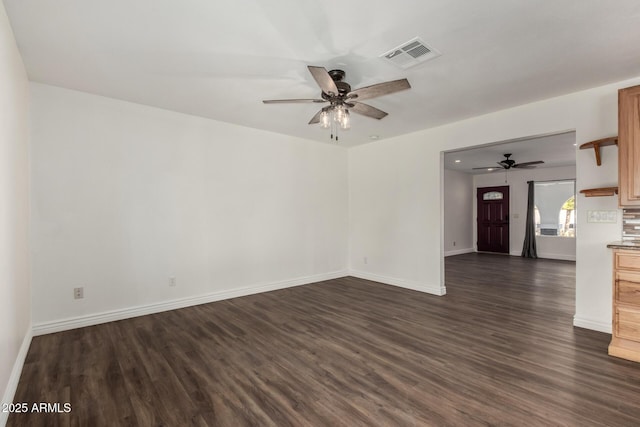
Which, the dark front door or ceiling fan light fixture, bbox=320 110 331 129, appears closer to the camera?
ceiling fan light fixture, bbox=320 110 331 129

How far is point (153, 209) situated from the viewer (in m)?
3.96

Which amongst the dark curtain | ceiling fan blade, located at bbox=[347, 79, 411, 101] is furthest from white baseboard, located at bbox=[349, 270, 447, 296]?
the dark curtain

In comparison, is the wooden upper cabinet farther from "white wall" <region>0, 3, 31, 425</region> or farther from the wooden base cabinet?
"white wall" <region>0, 3, 31, 425</region>

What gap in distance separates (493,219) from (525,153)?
348 centimetres

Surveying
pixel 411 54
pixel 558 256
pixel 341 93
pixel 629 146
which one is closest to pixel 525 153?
pixel 558 256

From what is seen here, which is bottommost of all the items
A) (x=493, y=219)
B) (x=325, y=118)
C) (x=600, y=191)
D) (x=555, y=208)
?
(x=493, y=219)

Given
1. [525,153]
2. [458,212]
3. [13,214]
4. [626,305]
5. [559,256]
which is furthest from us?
[458,212]

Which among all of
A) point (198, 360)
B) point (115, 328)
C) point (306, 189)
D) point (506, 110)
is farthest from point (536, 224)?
point (115, 328)

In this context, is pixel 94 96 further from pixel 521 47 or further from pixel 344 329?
pixel 521 47

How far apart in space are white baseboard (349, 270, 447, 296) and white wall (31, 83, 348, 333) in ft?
3.38

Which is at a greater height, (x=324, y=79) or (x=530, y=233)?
(x=324, y=79)

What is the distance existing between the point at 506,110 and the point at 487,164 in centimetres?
452

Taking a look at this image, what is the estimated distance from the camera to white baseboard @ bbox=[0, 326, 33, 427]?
1.92m

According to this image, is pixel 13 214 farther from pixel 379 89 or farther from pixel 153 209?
pixel 379 89
